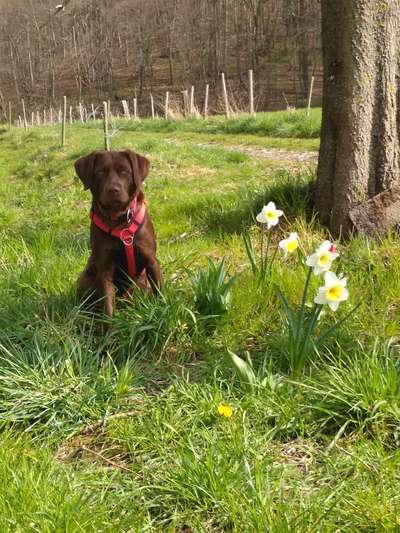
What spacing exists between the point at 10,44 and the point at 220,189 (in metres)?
82.2

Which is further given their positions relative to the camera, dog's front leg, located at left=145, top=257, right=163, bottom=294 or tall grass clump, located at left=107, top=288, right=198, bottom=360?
dog's front leg, located at left=145, top=257, right=163, bottom=294

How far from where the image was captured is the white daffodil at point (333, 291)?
6.95 feet

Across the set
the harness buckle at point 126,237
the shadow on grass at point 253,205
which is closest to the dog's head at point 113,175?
the harness buckle at point 126,237

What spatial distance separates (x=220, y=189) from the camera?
754 centimetres

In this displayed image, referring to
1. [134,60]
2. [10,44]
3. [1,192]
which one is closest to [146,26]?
[134,60]

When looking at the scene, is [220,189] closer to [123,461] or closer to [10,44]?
[123,461]

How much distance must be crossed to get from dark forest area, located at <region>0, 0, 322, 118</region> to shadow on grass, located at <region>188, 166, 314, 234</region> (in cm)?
3373

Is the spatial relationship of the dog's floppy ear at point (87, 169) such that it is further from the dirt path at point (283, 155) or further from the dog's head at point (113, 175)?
the dirt path at point (283, 155)

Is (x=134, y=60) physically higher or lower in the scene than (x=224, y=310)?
higher

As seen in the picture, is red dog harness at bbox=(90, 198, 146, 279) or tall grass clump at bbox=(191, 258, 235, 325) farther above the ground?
red dog harness at bbox=(90, 198, 146, 279)

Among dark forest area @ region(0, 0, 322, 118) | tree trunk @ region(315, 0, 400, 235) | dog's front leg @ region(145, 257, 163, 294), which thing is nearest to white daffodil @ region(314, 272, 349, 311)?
dog's front leg @ region(145, 257, 163, 294)

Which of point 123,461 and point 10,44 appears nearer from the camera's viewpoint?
point 123,461

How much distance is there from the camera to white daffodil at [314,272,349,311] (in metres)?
2.12

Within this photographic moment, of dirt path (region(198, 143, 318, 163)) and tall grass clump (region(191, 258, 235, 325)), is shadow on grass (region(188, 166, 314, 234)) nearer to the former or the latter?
tall grass clump (region(191, 258, 235, 325))
